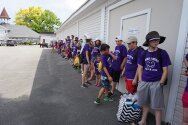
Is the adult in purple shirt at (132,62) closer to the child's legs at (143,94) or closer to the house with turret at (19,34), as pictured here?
the child's legs at (143,94)

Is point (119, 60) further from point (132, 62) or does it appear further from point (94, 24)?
point (94, 24)

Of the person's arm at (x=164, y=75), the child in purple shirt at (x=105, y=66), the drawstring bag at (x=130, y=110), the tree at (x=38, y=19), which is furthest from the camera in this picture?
the tree at (x=38, y=19)

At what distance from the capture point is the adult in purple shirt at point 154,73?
9.45 ft

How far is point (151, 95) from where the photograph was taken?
118 inches

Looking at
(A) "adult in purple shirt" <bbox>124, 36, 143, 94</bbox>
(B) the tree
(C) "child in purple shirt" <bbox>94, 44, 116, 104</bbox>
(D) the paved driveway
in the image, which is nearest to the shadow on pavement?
(D) the paved driveway

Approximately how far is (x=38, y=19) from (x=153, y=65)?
70.8 metres

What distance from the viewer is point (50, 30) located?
6931cm

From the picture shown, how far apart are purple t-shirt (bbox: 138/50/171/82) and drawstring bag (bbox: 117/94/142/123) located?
605 millimetres

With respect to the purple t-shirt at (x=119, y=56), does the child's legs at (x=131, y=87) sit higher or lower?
lower

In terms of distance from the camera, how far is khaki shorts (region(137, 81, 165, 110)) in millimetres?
2934

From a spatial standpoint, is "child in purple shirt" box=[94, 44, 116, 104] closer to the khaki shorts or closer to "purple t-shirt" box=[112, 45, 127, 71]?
"purple t-shirt" box=[112, 45, 127, 71]

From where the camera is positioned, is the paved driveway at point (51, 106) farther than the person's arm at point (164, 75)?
Yes

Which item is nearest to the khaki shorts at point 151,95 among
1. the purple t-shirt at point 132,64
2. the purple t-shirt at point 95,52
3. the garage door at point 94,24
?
the purple t-shirt at point 132,64

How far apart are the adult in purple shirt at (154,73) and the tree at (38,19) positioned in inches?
2725
